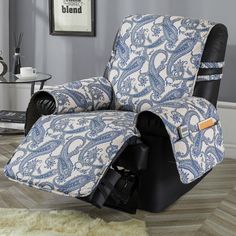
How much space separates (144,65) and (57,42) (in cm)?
138

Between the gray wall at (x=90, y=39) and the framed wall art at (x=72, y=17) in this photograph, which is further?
the framed wall art at (x=72, y=17)

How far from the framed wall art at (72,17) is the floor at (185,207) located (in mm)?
1373

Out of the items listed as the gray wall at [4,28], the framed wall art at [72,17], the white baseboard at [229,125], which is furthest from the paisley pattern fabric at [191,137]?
the gray wall at [4,28]

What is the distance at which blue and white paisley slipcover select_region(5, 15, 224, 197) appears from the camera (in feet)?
8.20

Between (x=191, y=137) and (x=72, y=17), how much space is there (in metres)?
1.92

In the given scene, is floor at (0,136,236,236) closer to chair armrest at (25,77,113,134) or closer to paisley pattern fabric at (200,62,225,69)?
chair armrest at (25,77,113,134)

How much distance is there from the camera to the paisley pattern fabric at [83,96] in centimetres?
294

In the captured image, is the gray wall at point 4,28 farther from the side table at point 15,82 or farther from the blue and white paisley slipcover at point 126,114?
the blue and white paisley slipcover at point 126,114

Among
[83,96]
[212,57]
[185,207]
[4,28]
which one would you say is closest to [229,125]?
[212,57]

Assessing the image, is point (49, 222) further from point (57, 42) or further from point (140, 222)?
point (57, 42)

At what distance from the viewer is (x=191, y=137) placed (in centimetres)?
257

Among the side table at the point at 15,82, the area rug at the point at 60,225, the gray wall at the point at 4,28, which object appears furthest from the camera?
the gray wall at the point at 4,28

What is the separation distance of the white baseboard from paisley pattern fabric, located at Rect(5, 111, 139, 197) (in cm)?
116

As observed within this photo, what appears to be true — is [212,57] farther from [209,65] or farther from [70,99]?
[70,99]
